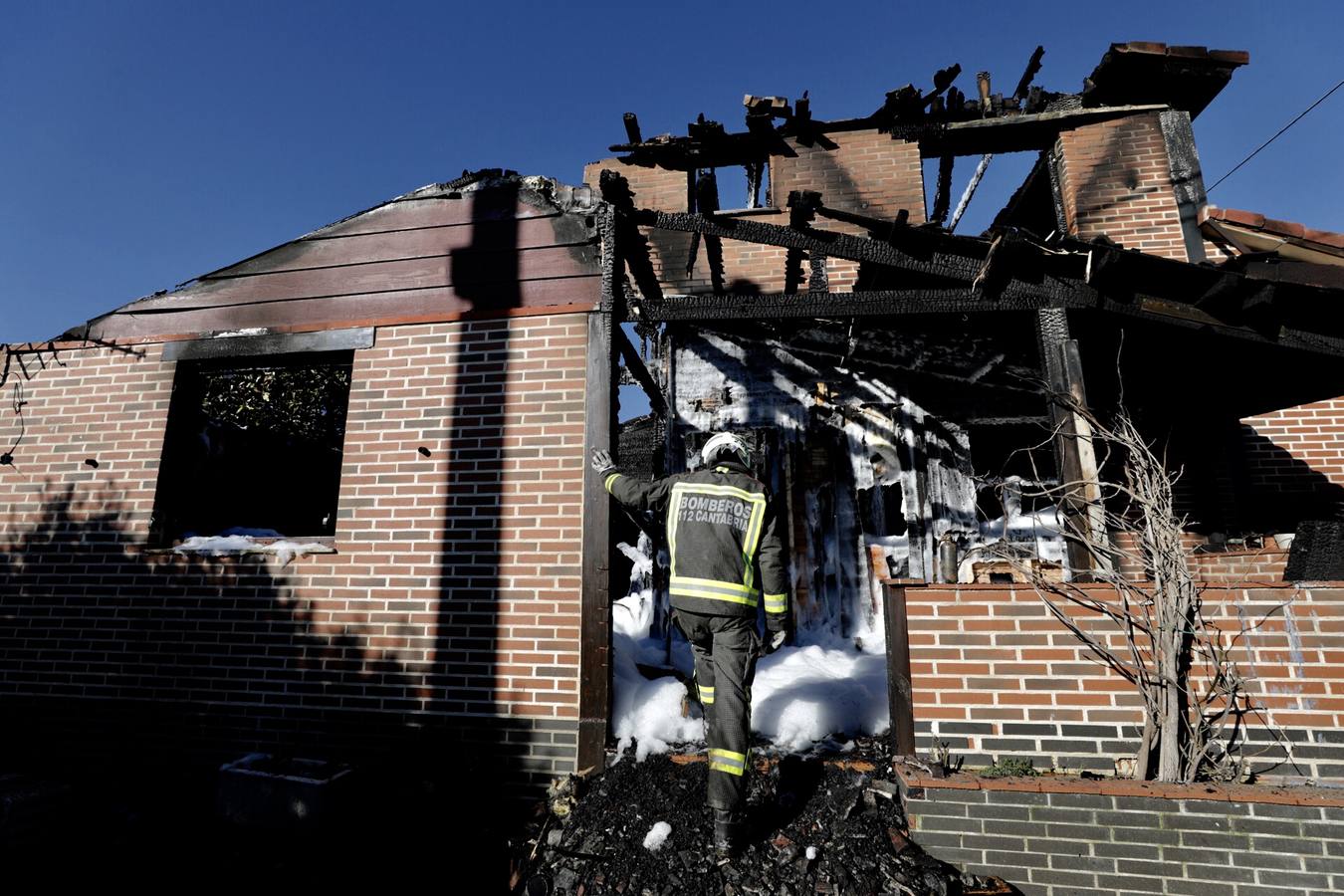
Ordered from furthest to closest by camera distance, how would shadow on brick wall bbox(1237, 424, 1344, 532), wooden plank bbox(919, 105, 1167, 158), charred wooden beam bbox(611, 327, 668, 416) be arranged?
wooden plank bbox(919, 105, 1167, 158), shadow on brick wall bbox(1237, 424, 1344, 532), charred wooden beam bbox(611, 327, 668, 416)

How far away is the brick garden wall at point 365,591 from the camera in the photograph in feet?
13.9

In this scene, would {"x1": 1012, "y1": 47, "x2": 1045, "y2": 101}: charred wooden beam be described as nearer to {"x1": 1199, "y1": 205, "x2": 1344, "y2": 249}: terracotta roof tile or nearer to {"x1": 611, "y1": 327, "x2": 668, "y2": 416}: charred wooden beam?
{"x1": 1199, "y1": 205, "x2": 1344, "y2": 249}: terracotta roof tile

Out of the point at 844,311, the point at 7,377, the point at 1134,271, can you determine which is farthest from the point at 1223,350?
the point at 7,377

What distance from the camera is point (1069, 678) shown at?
3.33 metres

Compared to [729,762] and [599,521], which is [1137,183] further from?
[729,762]

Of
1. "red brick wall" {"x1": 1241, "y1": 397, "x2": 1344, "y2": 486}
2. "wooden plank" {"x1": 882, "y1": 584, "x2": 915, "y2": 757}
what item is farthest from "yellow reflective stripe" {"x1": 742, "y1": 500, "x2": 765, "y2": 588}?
"red brick wall" {"x1": 1241, "y1": 397, "x2": 1344, "y2": 486}

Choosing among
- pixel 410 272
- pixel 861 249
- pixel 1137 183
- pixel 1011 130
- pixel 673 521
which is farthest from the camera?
pixel 1011 130

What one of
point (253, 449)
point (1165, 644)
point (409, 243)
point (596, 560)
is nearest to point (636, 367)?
point (596, 560)

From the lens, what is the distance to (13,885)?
3.28 meters

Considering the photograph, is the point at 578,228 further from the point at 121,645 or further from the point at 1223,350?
the point at 1223,350

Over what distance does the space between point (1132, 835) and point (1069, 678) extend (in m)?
0.70

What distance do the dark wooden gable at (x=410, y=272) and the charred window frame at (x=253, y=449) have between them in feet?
1.38

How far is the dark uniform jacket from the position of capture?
344cm

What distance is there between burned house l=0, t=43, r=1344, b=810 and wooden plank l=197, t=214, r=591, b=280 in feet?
0.08
